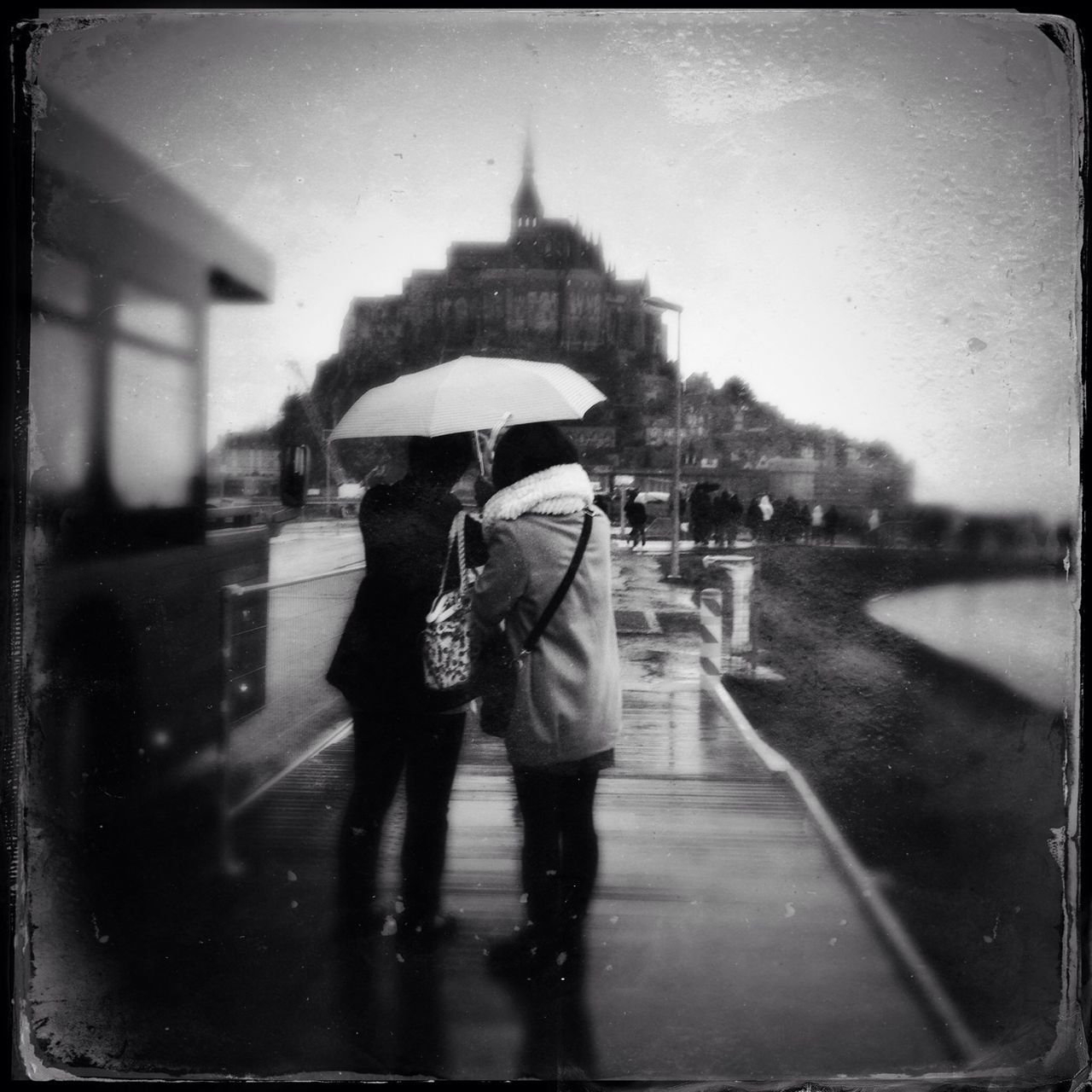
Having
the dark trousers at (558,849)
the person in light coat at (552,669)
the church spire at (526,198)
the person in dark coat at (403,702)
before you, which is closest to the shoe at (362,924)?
the person in dark coat at (403,702)

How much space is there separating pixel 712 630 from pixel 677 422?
0.70m

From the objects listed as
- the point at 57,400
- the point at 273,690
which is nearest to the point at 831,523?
the point at 273,690

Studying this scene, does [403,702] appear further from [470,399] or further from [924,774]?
[924,774]

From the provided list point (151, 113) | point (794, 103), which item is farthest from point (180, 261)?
point (794, 103)

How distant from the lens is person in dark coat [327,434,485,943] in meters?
3.52

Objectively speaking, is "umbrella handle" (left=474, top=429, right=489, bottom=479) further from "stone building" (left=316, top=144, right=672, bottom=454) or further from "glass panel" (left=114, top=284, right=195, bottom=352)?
"glass panel" (left=114, top=284, right=195, bottom=352)

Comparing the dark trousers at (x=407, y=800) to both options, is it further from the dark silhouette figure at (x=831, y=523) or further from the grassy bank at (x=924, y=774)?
the dark silhouette figure at (x=831, y=523)

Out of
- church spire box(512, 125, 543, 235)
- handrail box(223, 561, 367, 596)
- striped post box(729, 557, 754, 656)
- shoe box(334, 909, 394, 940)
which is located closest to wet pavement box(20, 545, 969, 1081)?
shoe box(334, 909, 394, 940)

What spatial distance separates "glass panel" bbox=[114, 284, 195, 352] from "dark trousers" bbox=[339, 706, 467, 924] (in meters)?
1.35

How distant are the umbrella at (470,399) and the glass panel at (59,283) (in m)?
0.91

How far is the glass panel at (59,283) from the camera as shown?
11.4 feet

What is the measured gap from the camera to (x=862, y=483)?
3.49m

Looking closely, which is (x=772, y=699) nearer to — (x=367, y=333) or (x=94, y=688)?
(x=367, y=333)

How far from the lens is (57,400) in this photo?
11.4 ft
